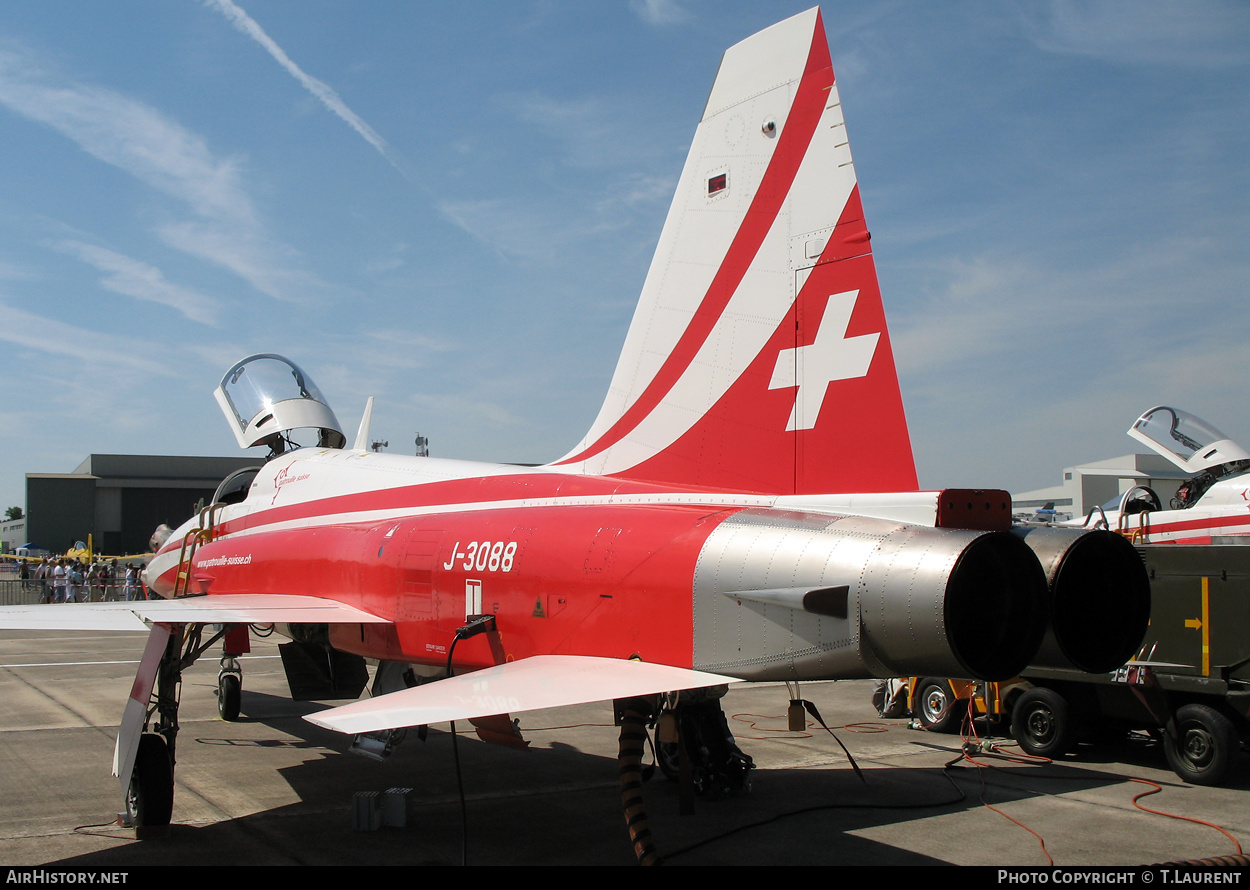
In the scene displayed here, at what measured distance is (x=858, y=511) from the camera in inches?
183

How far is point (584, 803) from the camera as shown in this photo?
712cm

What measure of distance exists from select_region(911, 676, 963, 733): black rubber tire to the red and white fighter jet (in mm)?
5891

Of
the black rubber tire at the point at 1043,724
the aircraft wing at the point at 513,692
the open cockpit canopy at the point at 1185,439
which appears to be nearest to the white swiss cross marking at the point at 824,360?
the aircraft wing at the point at 513,692

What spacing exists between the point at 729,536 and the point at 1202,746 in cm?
572

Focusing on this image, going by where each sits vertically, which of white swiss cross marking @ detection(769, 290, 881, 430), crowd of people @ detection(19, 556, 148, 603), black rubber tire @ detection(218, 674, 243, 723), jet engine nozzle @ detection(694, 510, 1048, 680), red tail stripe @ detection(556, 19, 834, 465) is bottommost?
crowd of people @ detection(19, 556, 148, 603)

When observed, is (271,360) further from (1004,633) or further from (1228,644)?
(1228,644)

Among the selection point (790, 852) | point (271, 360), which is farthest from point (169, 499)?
point (790, 852)

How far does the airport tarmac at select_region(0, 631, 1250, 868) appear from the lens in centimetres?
579

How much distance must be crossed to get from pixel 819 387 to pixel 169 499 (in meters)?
56.1

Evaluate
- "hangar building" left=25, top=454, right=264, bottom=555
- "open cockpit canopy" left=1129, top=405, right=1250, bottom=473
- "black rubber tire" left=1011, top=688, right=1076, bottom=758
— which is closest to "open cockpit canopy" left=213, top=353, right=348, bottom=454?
"black rubber tire" left=1011, top=688, right=1076, bottom=758

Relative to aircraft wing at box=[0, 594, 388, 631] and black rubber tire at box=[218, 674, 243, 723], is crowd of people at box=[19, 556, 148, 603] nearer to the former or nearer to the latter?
black rubber tire at box=[218, 674, 243, 723]

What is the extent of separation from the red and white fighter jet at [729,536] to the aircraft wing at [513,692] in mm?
20

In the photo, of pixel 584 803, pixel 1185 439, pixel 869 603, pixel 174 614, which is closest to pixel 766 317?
pixel 869 603

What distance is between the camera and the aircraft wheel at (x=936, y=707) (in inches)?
398
